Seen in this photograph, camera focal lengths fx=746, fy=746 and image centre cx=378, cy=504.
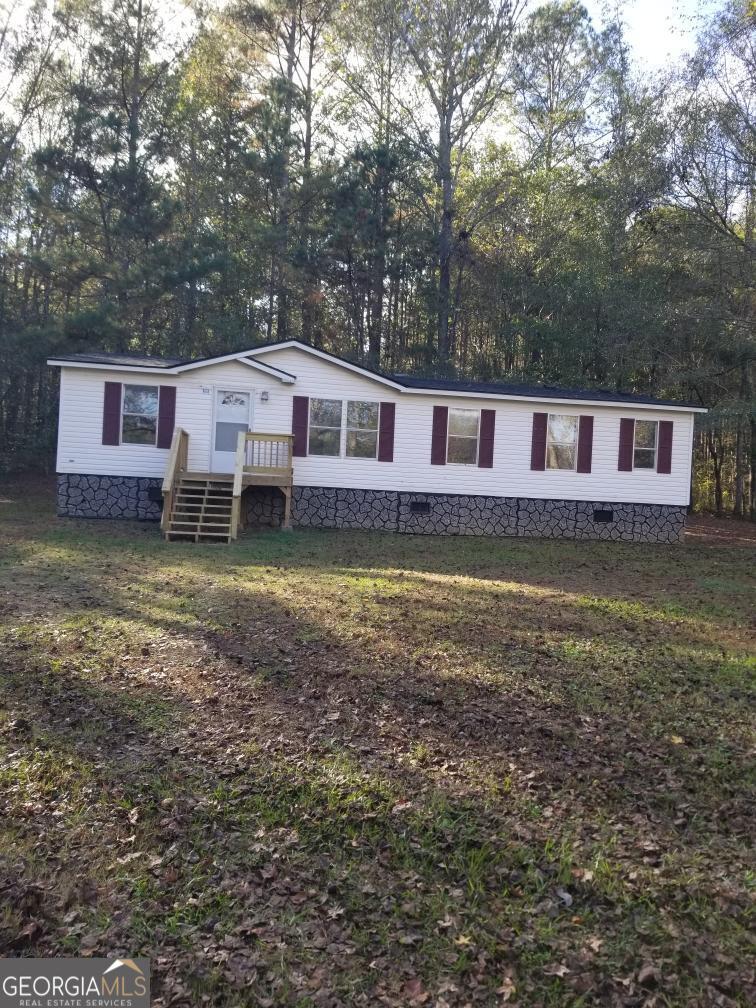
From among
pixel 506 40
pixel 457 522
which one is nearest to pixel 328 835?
pixel 457 522

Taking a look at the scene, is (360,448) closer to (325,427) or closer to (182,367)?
(325,427)

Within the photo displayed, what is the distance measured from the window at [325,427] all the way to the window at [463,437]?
2.27 metres

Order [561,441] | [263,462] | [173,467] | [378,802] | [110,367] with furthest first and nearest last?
[561,441]
[263,462]
[110,367]
[173,467]
[378,802]

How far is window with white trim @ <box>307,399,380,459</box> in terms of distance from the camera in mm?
14797

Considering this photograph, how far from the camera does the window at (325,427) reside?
14781 millimetres

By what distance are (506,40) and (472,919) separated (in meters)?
25.1

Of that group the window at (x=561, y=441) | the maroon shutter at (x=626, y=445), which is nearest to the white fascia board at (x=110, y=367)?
the window at (x=561, y=441)

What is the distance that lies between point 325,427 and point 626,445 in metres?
6.24

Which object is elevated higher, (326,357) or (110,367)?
(326,357)

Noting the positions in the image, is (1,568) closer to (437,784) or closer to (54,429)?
(437,784)

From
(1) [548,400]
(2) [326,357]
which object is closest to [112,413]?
(2) [326,357]

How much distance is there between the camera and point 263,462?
1432cm

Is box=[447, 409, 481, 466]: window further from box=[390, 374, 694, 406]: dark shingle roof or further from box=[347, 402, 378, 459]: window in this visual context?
box=[347, 402, 378, 459]: window

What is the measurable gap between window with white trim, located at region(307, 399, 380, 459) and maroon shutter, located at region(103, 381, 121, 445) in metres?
3.62
